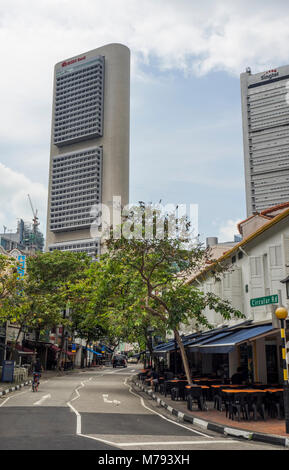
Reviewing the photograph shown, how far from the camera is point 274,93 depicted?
17050cm

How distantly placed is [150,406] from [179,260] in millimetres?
6173

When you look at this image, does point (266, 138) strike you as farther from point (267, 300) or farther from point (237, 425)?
point (237, 425)

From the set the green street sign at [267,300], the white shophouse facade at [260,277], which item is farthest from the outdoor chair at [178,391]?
the green street sign at [267,300]

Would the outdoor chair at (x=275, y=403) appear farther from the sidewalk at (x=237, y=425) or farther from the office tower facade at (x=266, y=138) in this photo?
the office tower facade at (x=266, y=138)

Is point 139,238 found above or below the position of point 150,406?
above

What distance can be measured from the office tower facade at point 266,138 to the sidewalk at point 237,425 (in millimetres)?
154903

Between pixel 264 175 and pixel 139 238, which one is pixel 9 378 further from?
pixel 264 175

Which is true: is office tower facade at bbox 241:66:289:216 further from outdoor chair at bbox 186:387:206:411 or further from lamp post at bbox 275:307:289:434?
lamp post at bbox 275:307:289:434

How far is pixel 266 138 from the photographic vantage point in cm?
17325

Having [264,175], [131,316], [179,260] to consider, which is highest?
[264,175]

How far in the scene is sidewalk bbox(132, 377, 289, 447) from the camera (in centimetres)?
1112

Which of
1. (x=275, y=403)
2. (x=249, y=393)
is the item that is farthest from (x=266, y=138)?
(x=249, y=393)

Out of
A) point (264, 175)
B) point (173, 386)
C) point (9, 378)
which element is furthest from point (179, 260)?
point (264, 175)

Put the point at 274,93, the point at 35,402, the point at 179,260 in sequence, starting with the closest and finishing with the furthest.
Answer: the point at 35,402, the point at 179,260, the point at 274,93
